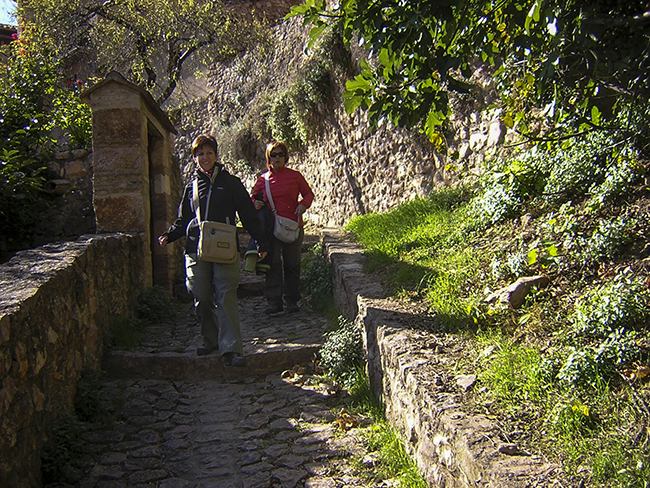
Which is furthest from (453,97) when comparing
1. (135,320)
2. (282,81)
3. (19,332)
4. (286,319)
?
(282,81)

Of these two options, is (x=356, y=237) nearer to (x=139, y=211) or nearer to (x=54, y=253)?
(x=139, y=211)

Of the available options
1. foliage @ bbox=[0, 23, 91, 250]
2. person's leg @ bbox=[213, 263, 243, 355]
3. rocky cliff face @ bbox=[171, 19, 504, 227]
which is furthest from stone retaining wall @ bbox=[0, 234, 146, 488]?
rocky cliff face @ bbox=[171, 19, 504, 227]

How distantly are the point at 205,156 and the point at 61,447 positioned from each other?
2.38 m

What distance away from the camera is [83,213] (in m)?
7.47

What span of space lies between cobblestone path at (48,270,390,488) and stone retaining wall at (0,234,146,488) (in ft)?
1.03

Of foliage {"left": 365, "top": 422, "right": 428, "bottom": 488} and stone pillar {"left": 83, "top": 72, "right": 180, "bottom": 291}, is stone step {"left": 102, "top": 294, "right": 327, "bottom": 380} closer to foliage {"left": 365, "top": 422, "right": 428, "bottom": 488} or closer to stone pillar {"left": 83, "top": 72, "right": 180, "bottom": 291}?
stone pillar {"left": 83, "top": 72, "right": 180, "bottom": 291}

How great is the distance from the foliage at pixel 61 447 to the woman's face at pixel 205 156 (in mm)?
2114

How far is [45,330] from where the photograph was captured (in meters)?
3.55

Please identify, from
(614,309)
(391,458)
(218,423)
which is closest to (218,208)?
(218,423)

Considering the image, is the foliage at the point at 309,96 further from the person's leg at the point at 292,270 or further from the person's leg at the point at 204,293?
the person's leg at the point at 204,293

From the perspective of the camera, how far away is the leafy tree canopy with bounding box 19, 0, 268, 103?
13.9 metres

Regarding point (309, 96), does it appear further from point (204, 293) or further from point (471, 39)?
point (471, 39)

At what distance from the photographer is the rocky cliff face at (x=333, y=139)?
282 inches

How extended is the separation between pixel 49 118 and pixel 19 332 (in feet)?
21.2
